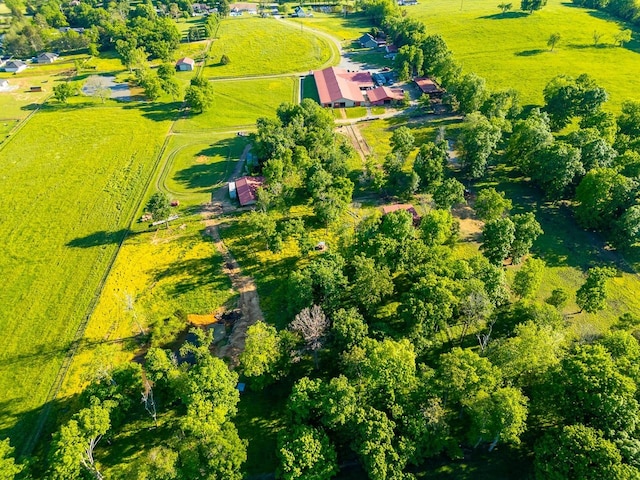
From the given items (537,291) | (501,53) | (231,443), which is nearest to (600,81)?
(501,53)

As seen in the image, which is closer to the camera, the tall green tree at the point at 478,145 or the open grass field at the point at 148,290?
the open grass field at the point at 148,290

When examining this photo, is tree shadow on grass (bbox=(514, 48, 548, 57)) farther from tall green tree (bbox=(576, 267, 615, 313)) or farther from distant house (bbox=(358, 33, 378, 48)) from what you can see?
tall green tree (bbox=(576, 267, 615, 313))

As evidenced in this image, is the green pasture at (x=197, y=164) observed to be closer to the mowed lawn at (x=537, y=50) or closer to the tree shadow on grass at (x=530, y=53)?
the mowed lawn at (x=537, y=50)

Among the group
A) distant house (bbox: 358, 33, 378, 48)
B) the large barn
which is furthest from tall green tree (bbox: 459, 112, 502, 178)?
distant house (bbox: 358, 33, 378, 48)

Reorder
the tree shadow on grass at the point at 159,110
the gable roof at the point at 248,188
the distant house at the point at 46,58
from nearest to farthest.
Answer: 1. the gable roof at the point at 248,188
2. the tree shadow on grass at the point at 159,110
3. the distant house at the point at 46,58

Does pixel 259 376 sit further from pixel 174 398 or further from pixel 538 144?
pixel 538 144

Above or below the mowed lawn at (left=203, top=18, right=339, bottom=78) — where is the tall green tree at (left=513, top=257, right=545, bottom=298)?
below

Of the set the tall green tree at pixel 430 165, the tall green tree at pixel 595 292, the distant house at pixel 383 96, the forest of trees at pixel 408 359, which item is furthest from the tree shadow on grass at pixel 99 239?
the distant house at pixel 383 96
